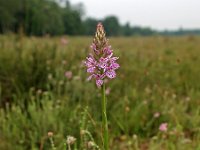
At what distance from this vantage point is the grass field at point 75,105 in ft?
9.53

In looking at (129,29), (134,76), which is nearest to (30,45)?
(134,76)

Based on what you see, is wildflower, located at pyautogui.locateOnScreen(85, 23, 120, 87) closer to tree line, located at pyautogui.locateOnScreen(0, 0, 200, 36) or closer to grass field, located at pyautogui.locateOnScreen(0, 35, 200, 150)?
tree line, located at pyautogui.locateOnScreen(0, 0, 200, 36)

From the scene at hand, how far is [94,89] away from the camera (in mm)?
3754

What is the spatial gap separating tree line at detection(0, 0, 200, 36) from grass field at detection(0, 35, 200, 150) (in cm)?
64

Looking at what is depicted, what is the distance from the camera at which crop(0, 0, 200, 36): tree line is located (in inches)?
281

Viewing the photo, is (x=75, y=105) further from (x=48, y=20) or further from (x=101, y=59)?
(x=48, y=20)

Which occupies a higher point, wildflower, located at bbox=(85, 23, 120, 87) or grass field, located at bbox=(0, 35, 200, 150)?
wildflower, located at bbox=(85, 23, 120, 87)

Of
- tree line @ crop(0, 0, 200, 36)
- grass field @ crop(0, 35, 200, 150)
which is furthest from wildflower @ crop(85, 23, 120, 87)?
grass field @ crop(0, 35, 200, 150)

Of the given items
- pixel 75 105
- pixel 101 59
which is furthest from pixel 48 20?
pixel 101 59

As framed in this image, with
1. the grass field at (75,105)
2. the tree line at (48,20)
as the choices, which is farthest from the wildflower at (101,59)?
the grass field at (75,105)

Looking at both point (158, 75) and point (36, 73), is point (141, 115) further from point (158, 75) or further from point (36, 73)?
point (158, 75)

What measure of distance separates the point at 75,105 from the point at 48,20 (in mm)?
9446

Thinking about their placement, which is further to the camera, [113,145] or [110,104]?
[110,104]

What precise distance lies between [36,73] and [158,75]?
6.60ft
